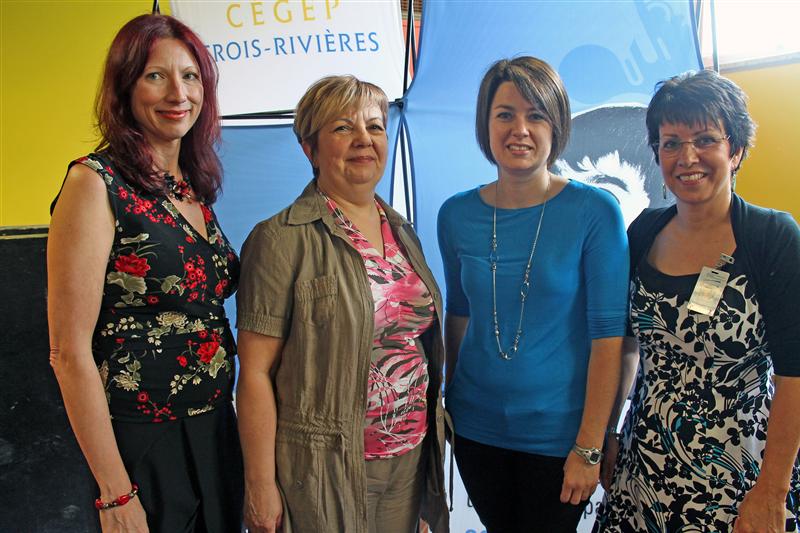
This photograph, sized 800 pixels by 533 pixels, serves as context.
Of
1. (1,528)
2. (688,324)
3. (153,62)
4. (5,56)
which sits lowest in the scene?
(1,528)

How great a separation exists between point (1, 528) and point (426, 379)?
1243 mm

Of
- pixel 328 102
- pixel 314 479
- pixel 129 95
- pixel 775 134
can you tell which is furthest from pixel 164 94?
pixel 775 134

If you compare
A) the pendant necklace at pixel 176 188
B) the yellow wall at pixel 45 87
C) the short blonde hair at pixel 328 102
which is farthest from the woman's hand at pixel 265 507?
the yellow wall at pixel 45 87

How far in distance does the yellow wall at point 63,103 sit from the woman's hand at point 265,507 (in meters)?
2.09

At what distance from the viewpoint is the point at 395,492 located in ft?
4.46

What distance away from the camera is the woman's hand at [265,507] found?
1222 millimetres

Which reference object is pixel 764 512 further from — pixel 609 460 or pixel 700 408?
pixel 609 460

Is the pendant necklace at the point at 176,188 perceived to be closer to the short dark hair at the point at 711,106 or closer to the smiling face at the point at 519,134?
the smiling face at the point at 519,134

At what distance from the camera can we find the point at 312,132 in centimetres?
134

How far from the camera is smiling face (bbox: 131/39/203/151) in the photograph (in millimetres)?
1220

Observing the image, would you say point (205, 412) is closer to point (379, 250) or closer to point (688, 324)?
point (379, 250)

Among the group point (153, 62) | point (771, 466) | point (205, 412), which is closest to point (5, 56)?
point (153, 62)

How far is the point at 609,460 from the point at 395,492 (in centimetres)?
55

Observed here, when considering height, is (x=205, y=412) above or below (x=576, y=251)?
below
